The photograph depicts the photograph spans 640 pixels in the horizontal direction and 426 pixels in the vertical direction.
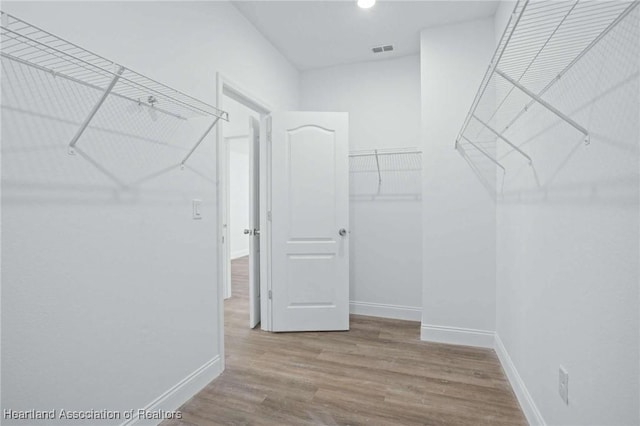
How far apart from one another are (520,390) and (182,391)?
75.8 inches

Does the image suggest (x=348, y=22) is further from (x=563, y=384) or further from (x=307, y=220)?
(x=563, y=384)

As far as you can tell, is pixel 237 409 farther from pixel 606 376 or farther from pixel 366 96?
pixel 366 96

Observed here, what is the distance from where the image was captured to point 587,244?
111 centimetres

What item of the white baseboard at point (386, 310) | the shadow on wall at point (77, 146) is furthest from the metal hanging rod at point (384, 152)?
the shadow on wall at point (77, 146)

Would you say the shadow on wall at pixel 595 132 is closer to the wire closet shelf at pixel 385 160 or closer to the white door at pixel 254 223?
the wire closet shelf at pixel 385 160

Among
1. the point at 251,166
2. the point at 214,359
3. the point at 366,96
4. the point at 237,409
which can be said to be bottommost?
the point at 237,409

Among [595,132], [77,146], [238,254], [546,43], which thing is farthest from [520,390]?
[238,254]

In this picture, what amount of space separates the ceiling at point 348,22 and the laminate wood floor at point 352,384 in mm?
2615

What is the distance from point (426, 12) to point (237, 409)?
9.85 ft

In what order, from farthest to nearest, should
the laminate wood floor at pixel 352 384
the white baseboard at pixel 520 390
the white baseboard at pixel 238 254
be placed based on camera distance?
the white baseboard at pixel 238 254, the laminate wood floor at pixel 352 384, the white baseboard at pixel 520 390

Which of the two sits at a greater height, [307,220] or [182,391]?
[307,220]

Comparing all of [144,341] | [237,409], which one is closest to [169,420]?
[237,409]

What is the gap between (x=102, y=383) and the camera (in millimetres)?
1389

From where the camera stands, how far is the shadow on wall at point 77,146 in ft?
3.57
